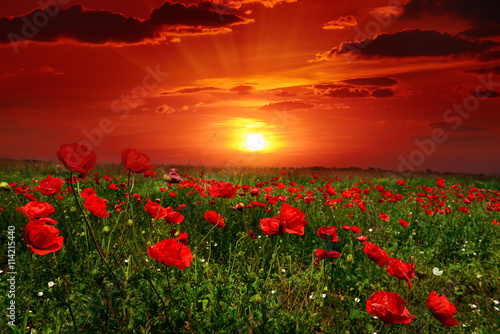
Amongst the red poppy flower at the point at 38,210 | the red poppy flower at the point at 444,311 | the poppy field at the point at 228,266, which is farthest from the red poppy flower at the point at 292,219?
the red poppy flower at the point at 38,210

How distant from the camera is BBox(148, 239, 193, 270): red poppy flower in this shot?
1655 mm

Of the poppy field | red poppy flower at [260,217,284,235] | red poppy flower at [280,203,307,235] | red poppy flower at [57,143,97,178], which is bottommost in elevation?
the poppy field

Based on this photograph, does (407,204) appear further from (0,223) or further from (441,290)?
(0,223)

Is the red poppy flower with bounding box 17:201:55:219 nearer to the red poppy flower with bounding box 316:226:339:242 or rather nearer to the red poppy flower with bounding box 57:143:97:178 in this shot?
the red poppy flower with bounding box 57:143:97:178

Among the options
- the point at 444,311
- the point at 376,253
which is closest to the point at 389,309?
the point at 444,311

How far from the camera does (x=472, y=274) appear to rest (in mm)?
4422

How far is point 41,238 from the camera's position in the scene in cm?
171

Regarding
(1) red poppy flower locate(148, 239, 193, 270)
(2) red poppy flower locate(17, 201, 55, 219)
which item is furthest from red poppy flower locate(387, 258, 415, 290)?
(2) red poppy flower locate(17, 201, 55, 219)

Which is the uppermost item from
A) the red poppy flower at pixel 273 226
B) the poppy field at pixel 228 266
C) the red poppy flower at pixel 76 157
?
the red poppy flower at pixel 76 157

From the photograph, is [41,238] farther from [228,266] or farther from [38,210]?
[228,266]

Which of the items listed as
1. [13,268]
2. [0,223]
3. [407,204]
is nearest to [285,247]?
[13,268]

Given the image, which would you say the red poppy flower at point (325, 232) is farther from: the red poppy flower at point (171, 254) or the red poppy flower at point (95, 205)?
the red poppy flower at point (95, 205)

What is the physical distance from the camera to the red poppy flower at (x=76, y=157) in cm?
169

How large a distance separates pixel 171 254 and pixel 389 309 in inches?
37.5
